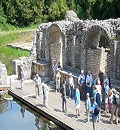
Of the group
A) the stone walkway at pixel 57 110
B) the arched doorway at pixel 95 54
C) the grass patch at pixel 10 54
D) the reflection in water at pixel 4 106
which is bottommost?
the reflection in water at pixel 4 106

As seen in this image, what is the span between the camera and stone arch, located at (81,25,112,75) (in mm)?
16562

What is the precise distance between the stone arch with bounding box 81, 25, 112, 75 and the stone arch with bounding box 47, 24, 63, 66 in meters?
2.58

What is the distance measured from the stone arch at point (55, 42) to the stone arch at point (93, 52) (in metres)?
2.58

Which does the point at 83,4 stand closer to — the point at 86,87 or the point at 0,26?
the point at 0,26

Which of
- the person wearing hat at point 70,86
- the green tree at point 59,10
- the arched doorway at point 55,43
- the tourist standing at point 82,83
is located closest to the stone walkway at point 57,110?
the person wearing hat at point 70,86

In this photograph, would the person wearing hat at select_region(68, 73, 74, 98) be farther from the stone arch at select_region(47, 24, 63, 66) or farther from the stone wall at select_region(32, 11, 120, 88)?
the stone arch at select_region(47, 24, 63, 66)

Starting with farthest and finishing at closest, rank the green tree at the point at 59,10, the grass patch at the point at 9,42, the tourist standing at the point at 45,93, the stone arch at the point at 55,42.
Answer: the green tree at the point at 59,10
the grass patch at the point at 9,42
the stone arch at the point at 55,42
the tourist standing at the point at 45,93

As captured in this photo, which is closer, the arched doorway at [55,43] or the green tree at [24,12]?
the arched doorway at [55,43]

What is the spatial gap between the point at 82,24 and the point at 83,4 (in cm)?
2735

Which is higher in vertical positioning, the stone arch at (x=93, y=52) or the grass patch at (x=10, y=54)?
the stone arch at (x=93, y=52)

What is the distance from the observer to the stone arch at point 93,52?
54.3ft

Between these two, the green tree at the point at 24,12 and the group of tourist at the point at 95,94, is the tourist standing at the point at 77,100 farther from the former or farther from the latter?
the green tree at the point at 24,12

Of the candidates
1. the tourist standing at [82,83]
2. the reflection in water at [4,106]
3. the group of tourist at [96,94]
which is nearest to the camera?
the group of tourist at [96,94]

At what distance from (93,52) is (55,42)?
4585 millimetres
